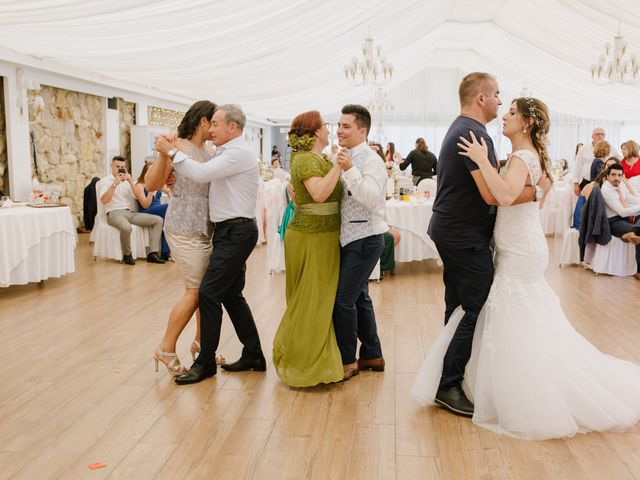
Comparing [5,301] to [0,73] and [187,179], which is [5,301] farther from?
[0,73]

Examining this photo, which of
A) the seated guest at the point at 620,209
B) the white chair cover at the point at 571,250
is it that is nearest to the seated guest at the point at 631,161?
the seated guest at the point at 620,209

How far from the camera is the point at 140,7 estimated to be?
17.0 feet

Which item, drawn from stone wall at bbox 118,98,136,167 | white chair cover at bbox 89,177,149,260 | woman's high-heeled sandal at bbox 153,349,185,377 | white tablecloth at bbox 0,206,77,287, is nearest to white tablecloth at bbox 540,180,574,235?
white chair cover at bbox 89,177,149,260

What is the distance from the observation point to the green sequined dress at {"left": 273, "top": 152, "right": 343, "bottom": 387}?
332cm

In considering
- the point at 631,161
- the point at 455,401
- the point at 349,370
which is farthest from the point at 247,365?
the point at 631,161

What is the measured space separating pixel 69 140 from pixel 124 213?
3052mm

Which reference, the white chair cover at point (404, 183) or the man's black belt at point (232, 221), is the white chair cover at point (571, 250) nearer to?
the white chair cover at point (404, 183)

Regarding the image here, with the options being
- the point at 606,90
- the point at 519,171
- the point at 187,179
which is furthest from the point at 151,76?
the point at 606,90

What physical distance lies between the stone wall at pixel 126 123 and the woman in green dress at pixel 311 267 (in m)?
8.95

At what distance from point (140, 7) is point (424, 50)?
1012 centimetres

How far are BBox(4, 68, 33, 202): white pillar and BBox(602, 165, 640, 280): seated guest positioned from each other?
276 inches

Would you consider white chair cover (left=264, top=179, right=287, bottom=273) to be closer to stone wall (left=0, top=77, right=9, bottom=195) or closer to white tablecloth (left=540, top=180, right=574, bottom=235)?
stone wall (left=0, top=77, right=9, bottom=195)

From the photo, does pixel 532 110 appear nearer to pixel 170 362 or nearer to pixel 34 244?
pixel 170 362

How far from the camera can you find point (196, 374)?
11.4 ft
